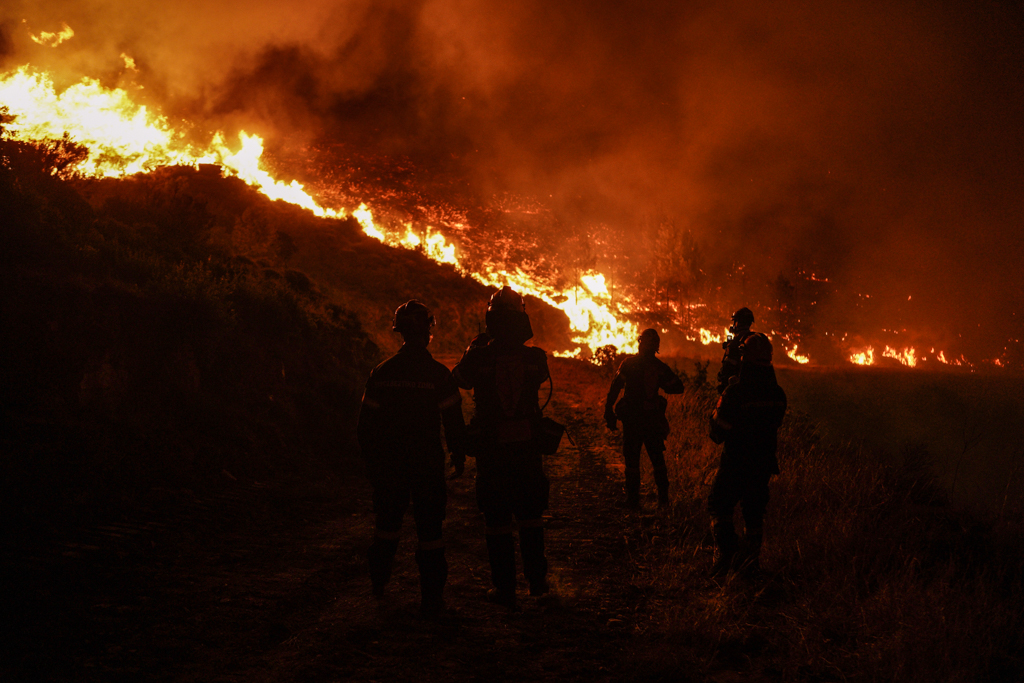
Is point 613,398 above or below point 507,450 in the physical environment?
above

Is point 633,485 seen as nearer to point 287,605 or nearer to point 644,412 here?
point 644,412

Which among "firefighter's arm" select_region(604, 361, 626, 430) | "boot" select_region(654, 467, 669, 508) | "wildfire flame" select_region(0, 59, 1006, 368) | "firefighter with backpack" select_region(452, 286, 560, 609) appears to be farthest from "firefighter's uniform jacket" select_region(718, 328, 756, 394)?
"wildfire flame" select_region(0, 59, 1006, 368)

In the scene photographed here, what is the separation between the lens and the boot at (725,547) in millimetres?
4910

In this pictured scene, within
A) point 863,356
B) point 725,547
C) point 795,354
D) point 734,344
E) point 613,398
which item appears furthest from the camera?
point 795,354

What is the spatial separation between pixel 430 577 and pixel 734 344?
168 inches

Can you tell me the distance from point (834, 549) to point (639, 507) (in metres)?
2.57

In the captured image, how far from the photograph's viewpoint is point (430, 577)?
4.25 metres

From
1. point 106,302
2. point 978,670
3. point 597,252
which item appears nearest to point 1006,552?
point 978,670

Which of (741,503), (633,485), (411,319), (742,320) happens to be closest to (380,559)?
(411,319)

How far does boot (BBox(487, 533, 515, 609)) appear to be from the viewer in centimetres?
443

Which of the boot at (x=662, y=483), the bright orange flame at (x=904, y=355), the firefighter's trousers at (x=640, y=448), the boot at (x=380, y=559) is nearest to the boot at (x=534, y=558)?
the boot at (x=380, y=559)

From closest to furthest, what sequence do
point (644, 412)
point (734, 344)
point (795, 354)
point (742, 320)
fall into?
1. point (734, 344)
2. point (742, 320)
3. point (644, 412)
4. point (795, 354)

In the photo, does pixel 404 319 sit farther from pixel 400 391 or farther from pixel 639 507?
pixel 639 507

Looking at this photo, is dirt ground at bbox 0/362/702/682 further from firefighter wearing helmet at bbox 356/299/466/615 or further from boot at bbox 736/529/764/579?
boot at bbox 736/529/764/579
